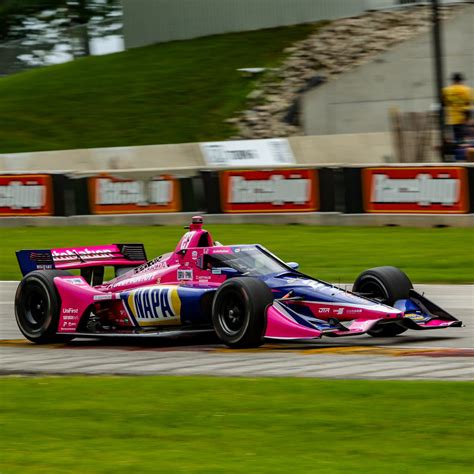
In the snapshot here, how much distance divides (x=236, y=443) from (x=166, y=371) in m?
3.17

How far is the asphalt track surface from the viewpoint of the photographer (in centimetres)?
986

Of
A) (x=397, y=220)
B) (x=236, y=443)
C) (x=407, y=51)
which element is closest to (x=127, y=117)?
(x=407, y=51)

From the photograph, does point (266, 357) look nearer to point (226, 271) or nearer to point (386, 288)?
point (226, 271)

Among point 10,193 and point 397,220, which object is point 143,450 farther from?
point 10,193

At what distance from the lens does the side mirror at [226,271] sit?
39.0 feet

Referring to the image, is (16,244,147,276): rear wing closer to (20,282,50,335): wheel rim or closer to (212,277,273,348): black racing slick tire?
(20,282,50,335): wheel rim

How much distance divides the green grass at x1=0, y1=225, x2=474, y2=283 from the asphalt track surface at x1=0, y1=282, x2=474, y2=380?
4914 millimetres

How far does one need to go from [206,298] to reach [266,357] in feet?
3.71

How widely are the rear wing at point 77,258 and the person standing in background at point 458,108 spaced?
13.0m

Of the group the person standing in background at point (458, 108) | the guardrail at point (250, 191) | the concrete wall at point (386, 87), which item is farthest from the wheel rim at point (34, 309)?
the concrete wall at point (386, 87)

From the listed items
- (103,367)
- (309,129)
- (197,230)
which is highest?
(309,129)

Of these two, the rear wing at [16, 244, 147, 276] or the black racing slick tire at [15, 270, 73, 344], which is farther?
the rear wing at [16, 244, 147, 276]

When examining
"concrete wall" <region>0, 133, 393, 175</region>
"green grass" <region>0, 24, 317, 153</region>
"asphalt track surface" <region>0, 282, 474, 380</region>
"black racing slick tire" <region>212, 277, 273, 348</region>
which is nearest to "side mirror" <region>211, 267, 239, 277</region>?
Answer: "black racing slick tire" <region>212, 277, 273, 348</region>

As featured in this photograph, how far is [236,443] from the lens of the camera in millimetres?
7211
